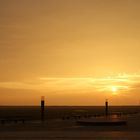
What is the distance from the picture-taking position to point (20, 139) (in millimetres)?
25297

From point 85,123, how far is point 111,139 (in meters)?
19.3

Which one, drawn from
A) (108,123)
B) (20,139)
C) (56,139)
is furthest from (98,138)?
(108,123)

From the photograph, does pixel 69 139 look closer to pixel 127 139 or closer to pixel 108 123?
pixel 127 139

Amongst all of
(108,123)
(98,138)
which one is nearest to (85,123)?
(108,123)

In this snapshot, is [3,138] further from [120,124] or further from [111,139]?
[120,124]

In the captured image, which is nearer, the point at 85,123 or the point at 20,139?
the point at 20,139

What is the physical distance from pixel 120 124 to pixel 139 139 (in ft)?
63.3

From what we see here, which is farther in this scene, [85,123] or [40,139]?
[85,123]

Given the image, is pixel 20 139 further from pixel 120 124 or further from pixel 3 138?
pixel 120 124

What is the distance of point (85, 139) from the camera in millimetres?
25188

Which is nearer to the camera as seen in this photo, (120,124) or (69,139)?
(69,139)

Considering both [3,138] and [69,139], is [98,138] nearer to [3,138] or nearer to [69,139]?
[69,139]

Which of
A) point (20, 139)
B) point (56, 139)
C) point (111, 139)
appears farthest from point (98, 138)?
point (20, 139)

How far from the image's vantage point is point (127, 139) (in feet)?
82.7
